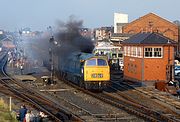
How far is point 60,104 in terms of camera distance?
2655cm

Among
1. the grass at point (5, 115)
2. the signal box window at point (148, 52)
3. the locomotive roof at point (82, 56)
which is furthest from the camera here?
the signal box window at point (148, 52)

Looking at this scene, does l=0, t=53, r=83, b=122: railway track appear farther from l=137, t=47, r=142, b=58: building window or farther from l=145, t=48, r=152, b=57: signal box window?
l=145, t=48, r=152, b=57: signal box window

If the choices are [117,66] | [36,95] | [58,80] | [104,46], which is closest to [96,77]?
[36,95]

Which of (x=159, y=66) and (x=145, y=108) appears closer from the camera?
(x=145, y=108)

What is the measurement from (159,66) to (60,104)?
47.5 ft

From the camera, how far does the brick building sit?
8194 cm

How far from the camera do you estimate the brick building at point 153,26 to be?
81.9 meters

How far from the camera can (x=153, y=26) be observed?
82.1 metres

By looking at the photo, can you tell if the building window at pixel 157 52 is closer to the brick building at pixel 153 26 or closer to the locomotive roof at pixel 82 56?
the locomotive roof at pixel 82 56

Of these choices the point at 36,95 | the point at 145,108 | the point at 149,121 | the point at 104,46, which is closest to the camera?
the point at 149,121

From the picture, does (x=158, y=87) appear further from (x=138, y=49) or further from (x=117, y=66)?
(x=117, y=66)

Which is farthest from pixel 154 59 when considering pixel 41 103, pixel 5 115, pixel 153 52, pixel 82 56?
pixel 5 115

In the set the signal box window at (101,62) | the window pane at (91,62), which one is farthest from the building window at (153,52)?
the window pane at (91,62)

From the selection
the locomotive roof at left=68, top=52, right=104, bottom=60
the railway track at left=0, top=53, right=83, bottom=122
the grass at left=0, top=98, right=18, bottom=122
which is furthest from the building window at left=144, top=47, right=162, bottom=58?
the grass at left=0, top=98, right=18, bottom=122
